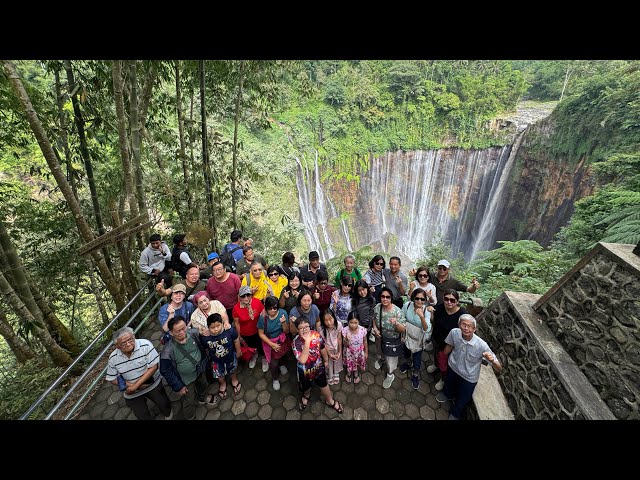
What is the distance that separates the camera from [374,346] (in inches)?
178

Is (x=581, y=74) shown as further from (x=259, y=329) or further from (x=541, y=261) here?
(x=259, y=329)

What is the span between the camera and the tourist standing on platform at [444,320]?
333 cm

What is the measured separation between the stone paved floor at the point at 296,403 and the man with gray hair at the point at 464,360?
0.36 m

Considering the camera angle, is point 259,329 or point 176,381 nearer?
point 176,381

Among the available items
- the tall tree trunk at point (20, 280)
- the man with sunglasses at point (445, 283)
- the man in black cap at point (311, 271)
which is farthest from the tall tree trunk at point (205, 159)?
the man with sunglasses at point (445, 283)

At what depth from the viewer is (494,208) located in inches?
938

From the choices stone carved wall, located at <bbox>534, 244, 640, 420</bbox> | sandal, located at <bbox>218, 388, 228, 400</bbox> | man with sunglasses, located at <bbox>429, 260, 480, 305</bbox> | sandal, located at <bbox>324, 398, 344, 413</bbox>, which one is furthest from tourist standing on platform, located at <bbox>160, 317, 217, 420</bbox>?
stone carved wall, located at <bbox>534, 244, 640, 420</bbox>

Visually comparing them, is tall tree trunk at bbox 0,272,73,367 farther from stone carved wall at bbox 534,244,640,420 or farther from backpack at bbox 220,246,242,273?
stone carved wall at bbox 534,244,640,420

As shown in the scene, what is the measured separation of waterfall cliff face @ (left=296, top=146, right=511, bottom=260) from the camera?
2459 cm

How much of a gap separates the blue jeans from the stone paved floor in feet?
0.59

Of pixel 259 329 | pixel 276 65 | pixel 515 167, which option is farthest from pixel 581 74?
pixel 259 329

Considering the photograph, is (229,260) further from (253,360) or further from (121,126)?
(121,126)

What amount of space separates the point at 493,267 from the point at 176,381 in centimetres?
824

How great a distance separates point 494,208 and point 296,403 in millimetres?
25640
